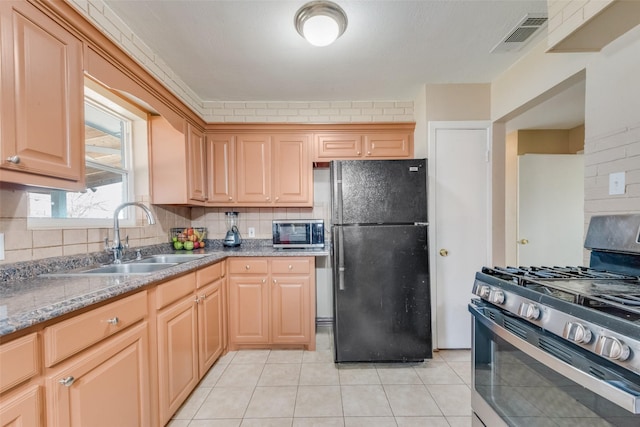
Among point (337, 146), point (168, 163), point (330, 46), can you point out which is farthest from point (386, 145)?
point (168, 163)

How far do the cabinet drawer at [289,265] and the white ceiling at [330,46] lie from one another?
5.10 feet

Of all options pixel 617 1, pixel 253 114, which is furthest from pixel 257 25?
pixel 617 1

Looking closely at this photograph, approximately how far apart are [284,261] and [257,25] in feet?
5.66

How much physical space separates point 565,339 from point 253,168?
8.20 ft

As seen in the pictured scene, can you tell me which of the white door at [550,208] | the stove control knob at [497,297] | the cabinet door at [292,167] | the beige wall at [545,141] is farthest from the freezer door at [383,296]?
the beige wall at [545,141]

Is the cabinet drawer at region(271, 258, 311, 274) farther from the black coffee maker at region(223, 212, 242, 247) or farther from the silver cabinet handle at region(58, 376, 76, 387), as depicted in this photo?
the silver cabinet handle at region(58, 376, 76, 387)

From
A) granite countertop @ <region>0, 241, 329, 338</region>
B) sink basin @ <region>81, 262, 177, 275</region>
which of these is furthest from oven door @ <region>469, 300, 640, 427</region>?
sink basin @ <region>81, 262, 177, 275</region>

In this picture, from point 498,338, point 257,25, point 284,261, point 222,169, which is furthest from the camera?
point 222,169

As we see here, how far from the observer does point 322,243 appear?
2688 millimetres

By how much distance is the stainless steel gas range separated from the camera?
67 centimetres

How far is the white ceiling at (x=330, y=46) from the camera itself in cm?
150

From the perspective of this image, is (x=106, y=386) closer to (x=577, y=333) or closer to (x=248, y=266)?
(x=248, y=266)

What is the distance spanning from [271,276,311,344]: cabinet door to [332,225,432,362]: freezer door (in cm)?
38

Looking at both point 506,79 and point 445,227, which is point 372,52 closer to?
point 506,79
